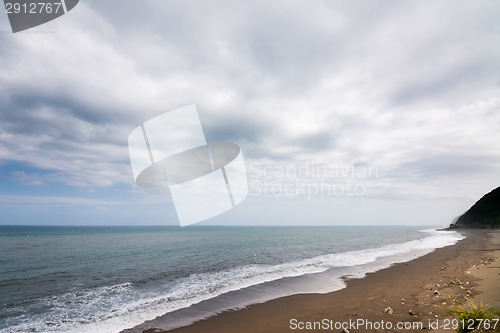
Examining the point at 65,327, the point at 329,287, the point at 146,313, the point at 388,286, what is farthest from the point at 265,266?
the point at 65,327

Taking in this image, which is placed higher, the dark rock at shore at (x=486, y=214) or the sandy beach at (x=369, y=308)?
the sandy beach at (x=369, y=308)

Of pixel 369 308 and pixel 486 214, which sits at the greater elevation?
pixel 369 308

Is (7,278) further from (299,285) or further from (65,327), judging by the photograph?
(299,285)

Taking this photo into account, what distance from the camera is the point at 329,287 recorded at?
12336 mm

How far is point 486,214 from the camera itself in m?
62.8

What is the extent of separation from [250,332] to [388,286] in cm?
831

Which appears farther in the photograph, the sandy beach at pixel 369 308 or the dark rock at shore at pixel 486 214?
the dark rock at shore at pixel 486 214

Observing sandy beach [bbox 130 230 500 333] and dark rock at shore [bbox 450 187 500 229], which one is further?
dark rock at shore [bbox 450 187 500 229]

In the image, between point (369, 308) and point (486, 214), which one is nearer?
point (369, 308)

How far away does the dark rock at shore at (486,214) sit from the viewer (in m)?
58.1

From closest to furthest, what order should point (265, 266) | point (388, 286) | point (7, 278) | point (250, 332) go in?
point (250, 332), point (388, 286), point (7, 278), point (265, 266)

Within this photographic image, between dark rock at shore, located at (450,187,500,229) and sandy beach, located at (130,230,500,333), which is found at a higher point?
sandy beach, located at (130,230,500,333)

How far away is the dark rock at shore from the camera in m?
58.1

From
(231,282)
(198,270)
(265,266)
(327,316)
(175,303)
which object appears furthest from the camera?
(265,266)
